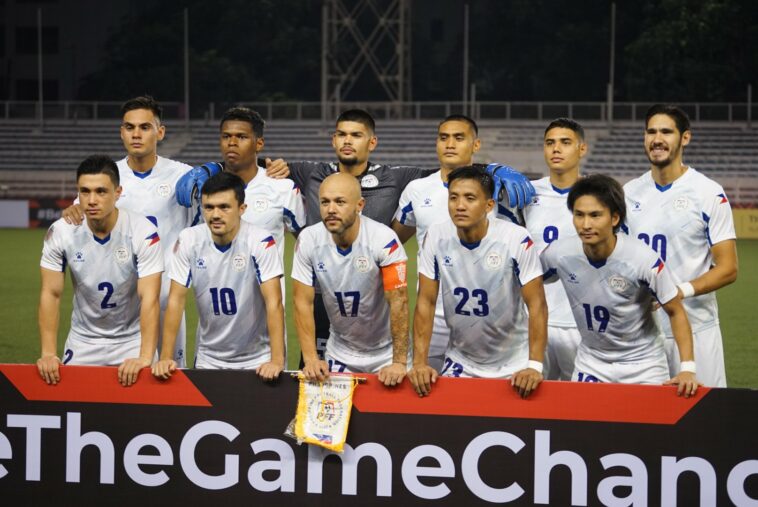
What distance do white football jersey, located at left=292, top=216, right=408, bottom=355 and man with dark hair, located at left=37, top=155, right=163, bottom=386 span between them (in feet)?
3.01

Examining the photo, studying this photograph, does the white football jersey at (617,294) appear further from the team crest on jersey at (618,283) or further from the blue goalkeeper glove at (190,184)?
the blue goalkeeper glove at (190,184)

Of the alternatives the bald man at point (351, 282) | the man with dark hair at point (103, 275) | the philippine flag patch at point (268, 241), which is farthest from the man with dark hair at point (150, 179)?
the bald man at point (351, 282)

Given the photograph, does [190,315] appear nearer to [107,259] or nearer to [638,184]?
[107,259]

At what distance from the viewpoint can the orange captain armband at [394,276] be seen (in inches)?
225

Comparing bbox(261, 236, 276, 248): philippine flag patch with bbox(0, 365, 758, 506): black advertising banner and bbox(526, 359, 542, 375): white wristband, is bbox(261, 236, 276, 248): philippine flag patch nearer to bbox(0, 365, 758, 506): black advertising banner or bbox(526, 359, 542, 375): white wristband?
bbox(0, 365, 758, 506): black advertising banner

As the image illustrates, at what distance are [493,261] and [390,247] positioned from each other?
0.60m

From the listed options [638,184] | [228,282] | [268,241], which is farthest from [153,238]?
[638,184]

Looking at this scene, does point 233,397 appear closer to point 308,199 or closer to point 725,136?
point 308,199

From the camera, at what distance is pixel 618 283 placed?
5.42 meters

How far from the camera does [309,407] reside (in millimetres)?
4949

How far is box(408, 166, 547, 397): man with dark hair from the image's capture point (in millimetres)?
5473

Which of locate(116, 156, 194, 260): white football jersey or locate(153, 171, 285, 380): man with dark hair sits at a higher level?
locate(116, 156, 194, 260): white football jersey

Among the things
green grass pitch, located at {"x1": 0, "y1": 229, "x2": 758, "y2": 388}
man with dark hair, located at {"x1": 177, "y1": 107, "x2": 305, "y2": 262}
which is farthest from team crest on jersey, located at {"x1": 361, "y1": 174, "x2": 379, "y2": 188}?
green grass pitch, located at {"x1": 0, "y1": 229, "x2": 758, "y2": 388}

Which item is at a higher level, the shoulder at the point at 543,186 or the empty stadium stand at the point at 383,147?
the empty stadium stand at the point at 383,147
